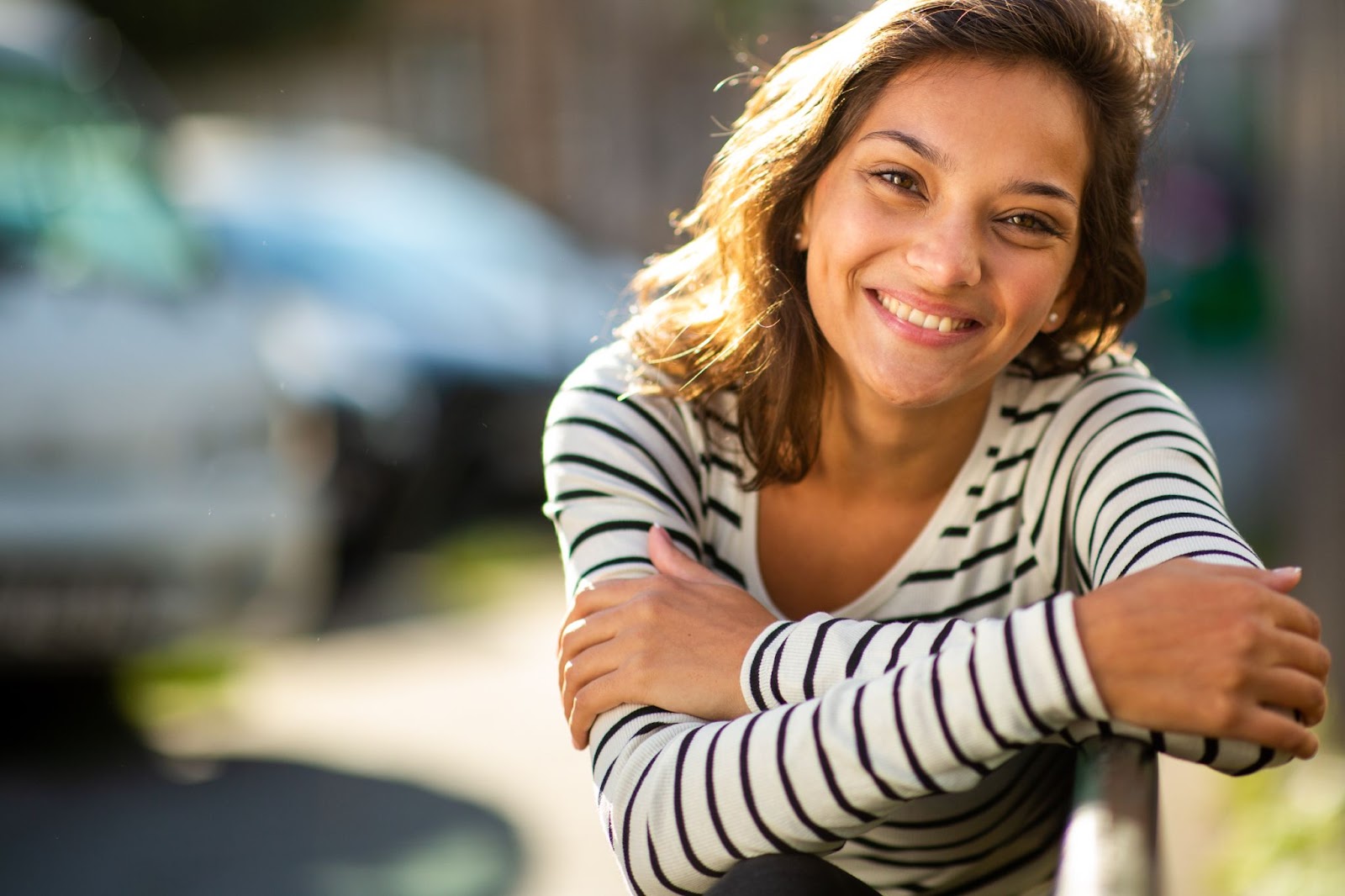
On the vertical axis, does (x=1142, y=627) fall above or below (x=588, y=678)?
below

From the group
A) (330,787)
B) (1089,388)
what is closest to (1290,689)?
(1089,388)

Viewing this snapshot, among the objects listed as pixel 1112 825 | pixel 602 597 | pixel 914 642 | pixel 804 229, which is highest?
pixel 804 229

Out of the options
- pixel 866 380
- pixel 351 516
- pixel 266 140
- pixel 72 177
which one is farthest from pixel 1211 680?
pixel 266 140

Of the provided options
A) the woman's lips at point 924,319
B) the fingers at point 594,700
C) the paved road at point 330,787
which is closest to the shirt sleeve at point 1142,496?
the woman's lips at point 924,319

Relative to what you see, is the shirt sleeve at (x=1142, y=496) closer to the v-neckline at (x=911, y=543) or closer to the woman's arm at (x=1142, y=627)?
the woman's arm at (x=1142, y=627)

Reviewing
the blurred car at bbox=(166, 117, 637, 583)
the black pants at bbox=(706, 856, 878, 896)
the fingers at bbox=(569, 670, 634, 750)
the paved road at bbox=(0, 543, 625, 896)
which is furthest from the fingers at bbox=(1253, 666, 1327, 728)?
the blurred car at bbox=(166, 117, 637, 583)

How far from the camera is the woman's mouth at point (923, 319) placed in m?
1.95

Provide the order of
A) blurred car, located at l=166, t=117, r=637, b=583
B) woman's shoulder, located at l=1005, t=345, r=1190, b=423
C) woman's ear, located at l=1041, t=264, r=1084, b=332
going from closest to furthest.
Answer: woman's shoulder, located at l=1005, t=345, r=1190, b=423
woman's ear, located at l=1041, t=264, r=1084, b=332
blurred car, located at l=166, t=117, r=637, b=583

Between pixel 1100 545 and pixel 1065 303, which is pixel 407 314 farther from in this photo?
pixel 1100 545

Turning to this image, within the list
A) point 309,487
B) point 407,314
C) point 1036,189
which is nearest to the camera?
point 1036,189

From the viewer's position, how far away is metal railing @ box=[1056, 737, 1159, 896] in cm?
115

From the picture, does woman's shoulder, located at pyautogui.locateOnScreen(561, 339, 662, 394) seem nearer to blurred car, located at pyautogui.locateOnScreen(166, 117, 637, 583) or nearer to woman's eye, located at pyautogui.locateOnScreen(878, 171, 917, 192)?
woman's eye, located at pyautogui.locateOnScreen(878, 171, 917, 192)

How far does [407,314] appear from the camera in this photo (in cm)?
712

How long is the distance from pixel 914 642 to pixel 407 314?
567 centimetres
